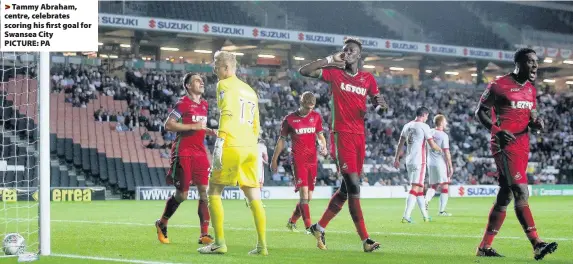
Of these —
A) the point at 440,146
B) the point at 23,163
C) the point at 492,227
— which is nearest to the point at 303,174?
the point at 492,227

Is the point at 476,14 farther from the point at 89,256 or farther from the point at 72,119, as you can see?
the point at 89,256

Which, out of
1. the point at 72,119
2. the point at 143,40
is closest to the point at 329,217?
the point at 72,119

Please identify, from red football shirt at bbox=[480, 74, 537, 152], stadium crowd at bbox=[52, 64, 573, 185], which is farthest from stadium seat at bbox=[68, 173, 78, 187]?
red football shirt at bbox=[480, 74, 537, 152]

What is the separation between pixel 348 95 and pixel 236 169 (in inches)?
76.1

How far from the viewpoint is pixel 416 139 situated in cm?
1722

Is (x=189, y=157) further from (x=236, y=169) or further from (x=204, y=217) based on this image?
(x=236, y=169)

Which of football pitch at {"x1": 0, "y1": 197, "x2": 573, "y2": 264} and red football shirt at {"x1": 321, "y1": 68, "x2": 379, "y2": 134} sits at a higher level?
red football shirt at {"x1": 321, "y1": 68, "x2": 379, "y2": 134}

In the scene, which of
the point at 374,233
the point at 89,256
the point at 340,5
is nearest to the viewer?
the point at 89,256

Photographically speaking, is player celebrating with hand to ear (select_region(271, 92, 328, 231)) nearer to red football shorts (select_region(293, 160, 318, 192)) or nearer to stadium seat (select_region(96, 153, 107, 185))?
red football shorts (select_region(293, 160, 318, 192))

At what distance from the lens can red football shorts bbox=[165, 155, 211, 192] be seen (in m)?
11.5

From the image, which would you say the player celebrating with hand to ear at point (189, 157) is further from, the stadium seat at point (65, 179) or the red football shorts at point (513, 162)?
the stadium seat at point (65, 179)

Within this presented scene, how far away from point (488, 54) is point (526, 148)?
48001 millimetres

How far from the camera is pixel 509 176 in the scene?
9.34 metres

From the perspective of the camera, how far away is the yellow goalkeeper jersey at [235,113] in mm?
9266
